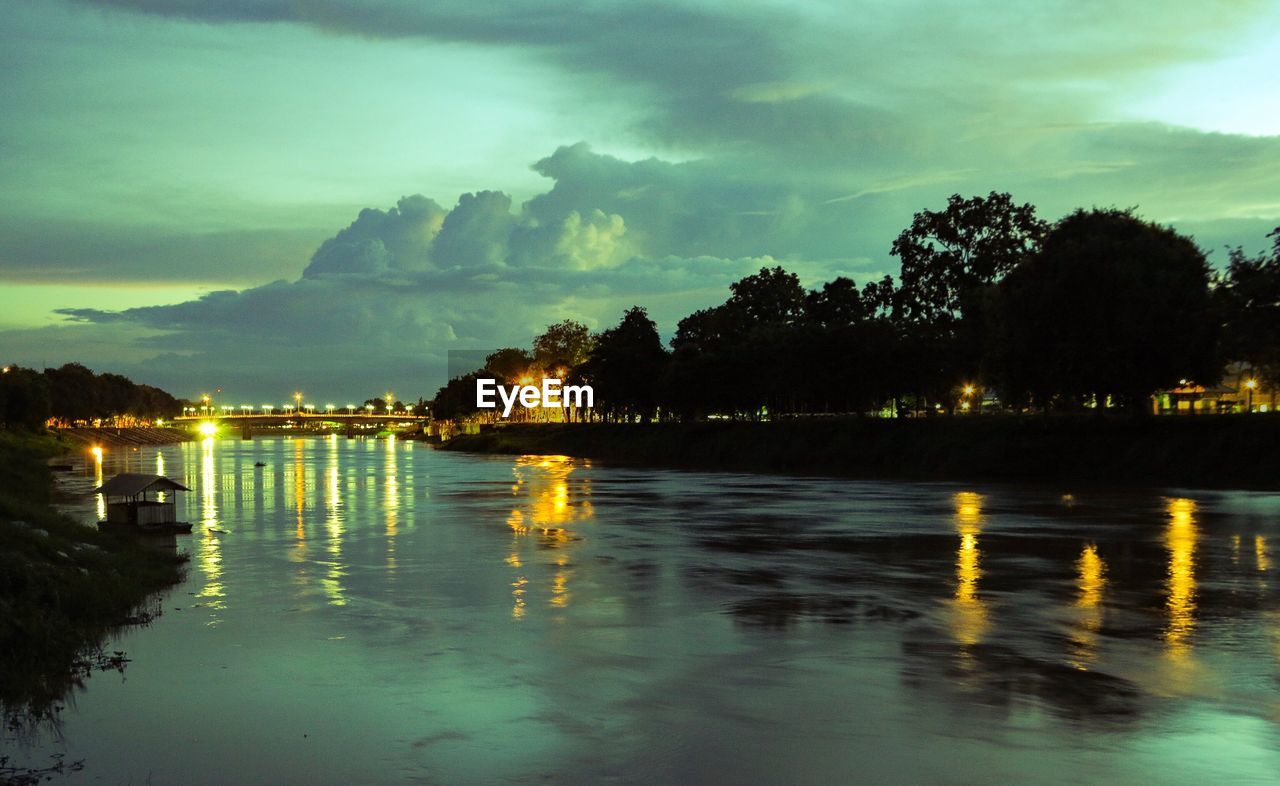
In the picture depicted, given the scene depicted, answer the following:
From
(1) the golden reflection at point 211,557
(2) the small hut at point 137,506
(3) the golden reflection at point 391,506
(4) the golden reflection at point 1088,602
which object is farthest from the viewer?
(2) the small hut at point 137,506

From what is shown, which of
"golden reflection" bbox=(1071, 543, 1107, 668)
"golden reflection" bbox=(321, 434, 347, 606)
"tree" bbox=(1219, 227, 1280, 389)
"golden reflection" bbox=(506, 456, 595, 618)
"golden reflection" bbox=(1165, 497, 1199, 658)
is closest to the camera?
"golden reflection" bbox=(1071, 543, 1107, 668)

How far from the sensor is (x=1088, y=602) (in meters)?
30.1

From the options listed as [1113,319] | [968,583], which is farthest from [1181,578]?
[1113,319]

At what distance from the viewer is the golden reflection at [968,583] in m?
26.1

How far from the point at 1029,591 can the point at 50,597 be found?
24.1 metres

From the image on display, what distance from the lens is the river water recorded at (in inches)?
640

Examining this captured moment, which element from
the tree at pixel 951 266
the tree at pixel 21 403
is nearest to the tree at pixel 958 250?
the tree at pixel 951 266

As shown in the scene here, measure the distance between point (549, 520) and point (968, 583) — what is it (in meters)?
28.1

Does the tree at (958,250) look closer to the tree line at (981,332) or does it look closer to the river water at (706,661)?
the tree line at (981,332)

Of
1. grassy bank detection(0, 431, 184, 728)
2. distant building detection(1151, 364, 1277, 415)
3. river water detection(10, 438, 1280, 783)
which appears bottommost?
river water detection(10, 438, 1280, 783)

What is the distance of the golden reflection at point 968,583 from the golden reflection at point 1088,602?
2069 mm

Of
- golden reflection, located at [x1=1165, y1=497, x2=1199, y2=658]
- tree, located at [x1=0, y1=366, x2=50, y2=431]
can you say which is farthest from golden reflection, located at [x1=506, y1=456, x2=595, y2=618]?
tree, located at [x1=0, y1=366, x2=50, y2=431]

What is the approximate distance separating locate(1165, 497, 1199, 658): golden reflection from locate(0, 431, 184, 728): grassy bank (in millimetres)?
20525

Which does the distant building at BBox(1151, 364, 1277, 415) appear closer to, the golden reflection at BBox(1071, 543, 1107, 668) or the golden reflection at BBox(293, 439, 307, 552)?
the golden reflection at BBox(1071, 543, 1107, 668)
